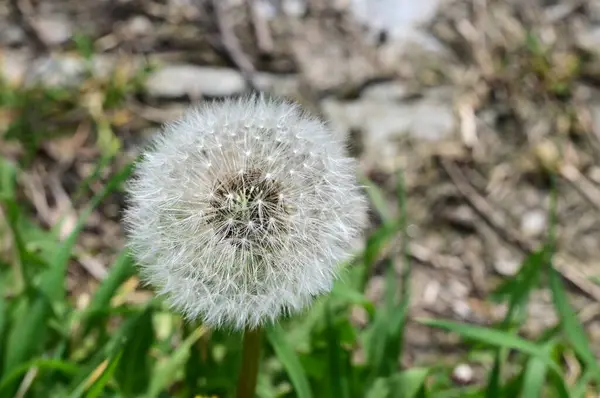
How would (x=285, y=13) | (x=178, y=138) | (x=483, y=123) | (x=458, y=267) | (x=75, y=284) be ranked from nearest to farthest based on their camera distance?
(x=178, y=138) < (x=75, y=284) < (x=458, y=267) < (x=483, y=123) < (x=285, y=13)

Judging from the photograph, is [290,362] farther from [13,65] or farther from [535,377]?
[13,65]

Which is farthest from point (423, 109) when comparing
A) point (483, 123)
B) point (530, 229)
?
point (530, 229)

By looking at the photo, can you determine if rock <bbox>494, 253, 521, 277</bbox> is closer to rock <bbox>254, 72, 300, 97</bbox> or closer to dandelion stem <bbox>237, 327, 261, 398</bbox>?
rock <bbox>254, 72, 300, 97</bbox>

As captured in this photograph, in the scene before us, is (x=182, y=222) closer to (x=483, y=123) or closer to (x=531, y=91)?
(x=483, y=123)

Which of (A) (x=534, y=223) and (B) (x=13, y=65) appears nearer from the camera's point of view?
(A) (x=534, y=223)

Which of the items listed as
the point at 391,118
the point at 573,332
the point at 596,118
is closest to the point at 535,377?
the point at 573,332

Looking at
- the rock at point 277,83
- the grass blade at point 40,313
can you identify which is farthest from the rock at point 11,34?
the grass blade at point 40,313
